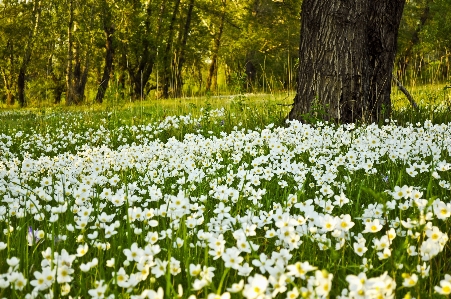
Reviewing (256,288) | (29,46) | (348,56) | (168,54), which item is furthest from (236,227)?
(29,46)

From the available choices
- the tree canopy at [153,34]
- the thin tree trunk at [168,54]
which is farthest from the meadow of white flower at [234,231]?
the thin tree trunk at [168,54]

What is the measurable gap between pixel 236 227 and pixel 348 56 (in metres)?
4.45

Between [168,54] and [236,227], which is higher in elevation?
[168,54]

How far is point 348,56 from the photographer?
235 inches

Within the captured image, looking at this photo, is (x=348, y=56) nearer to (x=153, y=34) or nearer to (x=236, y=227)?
(x=236, y=227)

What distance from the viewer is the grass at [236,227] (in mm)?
1551

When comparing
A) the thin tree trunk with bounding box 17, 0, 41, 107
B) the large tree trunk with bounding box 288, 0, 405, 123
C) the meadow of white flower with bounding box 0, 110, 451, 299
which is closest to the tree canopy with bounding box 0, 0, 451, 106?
the thin tree trunk with bounding box 17, 0, 41, 107

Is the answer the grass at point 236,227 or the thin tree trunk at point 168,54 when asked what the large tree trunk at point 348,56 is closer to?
the grass at point 236,227

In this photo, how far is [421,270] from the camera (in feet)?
5.26

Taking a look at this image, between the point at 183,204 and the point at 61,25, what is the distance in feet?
101

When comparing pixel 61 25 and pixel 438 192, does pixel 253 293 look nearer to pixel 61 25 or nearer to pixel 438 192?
pixel 438 192

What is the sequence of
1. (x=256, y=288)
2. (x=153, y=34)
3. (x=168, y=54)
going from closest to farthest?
(x=256, y=288) < (x=153, y=34) < (x=168, y=54)

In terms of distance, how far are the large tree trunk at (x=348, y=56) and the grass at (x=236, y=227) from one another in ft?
3.94

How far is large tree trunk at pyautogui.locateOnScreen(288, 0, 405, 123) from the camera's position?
5953 mm
